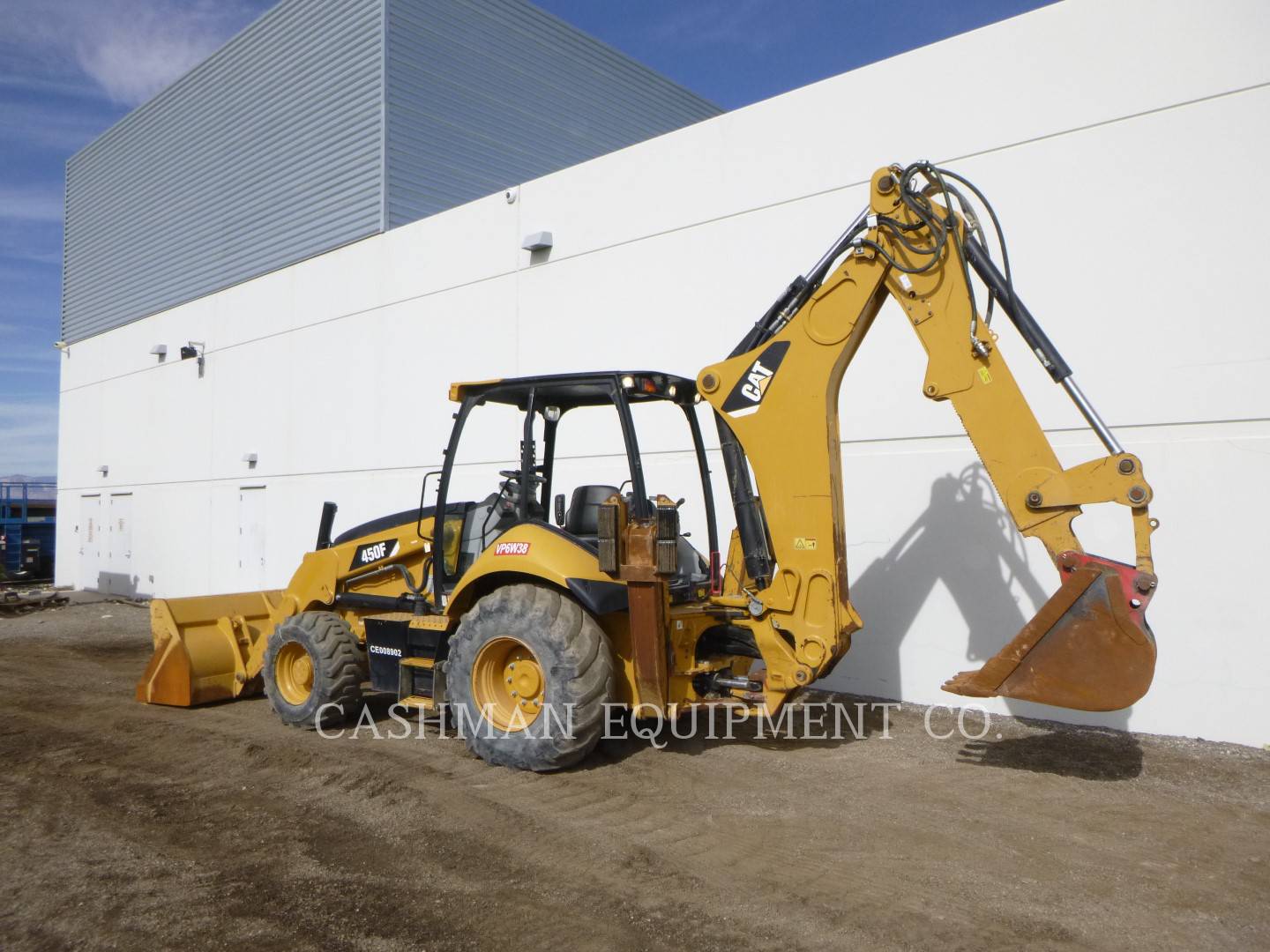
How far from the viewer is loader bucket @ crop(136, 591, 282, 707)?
8242 mm

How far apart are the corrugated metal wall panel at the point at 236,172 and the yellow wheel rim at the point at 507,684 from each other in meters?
11.7

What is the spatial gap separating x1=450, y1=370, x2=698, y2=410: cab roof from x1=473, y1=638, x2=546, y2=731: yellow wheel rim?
1655 millimetres

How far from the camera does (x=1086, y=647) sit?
5.05 metres

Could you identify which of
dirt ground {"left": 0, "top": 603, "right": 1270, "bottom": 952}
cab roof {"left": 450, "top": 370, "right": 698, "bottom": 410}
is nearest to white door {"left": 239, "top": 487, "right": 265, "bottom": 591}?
dirt ground {"left": 0, "top": 603, "right": 1270, "bottom": 952}

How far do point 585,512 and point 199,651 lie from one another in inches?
158

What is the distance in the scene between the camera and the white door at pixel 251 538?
1627 cm

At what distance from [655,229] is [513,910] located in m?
7.94

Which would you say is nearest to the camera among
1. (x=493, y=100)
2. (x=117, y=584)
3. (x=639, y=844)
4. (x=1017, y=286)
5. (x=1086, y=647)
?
(x=639, y=844)

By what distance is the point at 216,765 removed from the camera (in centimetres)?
642

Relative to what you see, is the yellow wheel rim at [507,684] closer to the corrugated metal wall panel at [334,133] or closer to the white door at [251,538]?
the white door at [251,538]

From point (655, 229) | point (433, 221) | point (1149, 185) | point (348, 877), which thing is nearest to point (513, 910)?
point (348, 877)

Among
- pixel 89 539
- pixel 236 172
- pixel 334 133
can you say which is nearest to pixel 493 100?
pixel 334 133

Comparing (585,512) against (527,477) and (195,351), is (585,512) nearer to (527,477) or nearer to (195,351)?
(527,477)

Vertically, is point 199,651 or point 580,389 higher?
point 580,389
